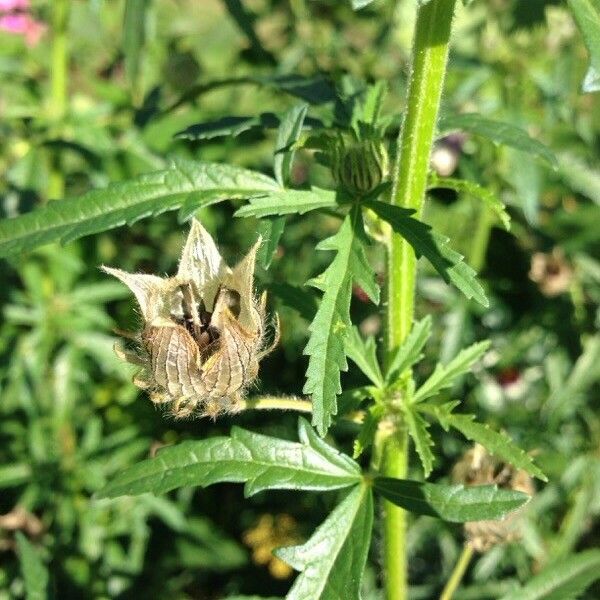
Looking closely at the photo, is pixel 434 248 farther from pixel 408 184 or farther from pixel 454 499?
pixel 454 499


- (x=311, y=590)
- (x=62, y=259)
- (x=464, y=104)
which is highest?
(x=464, y=104)

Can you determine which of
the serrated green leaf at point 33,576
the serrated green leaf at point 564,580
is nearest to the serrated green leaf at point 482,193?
the serrated green leaf at point 564,580

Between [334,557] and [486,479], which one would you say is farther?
[486,479]

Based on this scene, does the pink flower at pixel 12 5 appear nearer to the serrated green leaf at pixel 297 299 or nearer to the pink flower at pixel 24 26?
the pink flower at pixel 24 26

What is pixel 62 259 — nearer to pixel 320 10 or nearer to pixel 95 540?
pixel 95 540

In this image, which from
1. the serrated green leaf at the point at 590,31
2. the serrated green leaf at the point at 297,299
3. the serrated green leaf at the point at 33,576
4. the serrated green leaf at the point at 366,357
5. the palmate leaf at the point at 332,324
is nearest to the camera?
the serrated green leaf at the point at 590,31

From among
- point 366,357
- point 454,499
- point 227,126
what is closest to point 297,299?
point 366,357

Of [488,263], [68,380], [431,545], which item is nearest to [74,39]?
[68,380]
